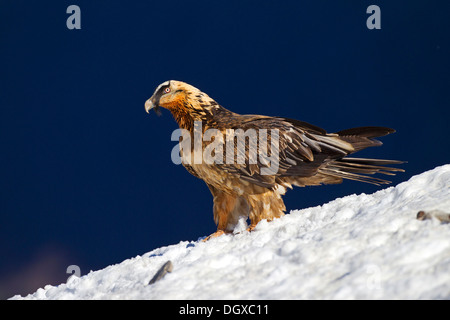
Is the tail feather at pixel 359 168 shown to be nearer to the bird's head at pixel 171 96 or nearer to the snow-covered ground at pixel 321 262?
the snow-covered ground at pixel 321 262

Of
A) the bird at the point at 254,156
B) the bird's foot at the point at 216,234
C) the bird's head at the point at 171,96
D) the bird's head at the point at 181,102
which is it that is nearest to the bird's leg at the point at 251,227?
the bird at the point at 254,156

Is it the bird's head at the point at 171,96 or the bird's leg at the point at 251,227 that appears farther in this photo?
the bird's head at the point at 171,96

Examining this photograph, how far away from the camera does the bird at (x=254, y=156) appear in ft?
14.4

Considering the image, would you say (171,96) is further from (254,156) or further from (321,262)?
(321,262)

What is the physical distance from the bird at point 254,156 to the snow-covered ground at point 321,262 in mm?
374

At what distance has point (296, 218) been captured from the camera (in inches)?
169

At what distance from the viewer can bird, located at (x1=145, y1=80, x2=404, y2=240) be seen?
4.38 m

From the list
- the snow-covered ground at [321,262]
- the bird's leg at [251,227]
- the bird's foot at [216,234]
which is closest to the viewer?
the snow-covered ground at [321,262]

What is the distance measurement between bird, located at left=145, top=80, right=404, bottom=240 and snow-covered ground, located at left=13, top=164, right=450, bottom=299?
0.37 m

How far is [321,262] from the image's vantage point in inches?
115

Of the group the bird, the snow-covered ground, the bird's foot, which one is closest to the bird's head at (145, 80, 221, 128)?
the bird

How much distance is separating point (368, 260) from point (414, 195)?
1373 millimetres

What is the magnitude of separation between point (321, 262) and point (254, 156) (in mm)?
1623

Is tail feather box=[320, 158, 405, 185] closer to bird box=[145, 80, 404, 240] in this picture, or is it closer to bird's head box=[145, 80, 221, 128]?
bird box=[145, 80, 404, 240]
